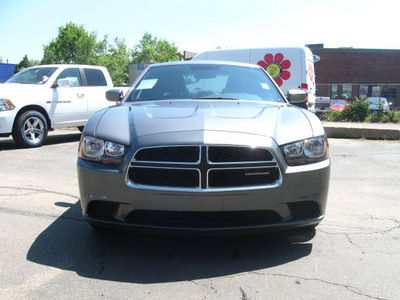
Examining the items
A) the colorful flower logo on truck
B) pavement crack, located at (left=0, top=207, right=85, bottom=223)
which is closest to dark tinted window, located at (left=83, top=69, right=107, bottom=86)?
the colorful flower logo on truck

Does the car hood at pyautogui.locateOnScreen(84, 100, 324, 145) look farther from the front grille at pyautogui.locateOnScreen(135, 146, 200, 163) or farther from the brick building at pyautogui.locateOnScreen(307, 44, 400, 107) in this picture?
the brick building at pyautogui.locateOnScreen(307, 44, 400, 107)

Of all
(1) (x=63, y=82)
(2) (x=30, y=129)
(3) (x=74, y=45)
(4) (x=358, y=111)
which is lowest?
(4) (x=358, y=111)

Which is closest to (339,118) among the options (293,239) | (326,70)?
(293,239)

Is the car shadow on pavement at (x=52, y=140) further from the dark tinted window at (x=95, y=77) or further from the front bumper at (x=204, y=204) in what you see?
the front bumper at (x=204, y=204)

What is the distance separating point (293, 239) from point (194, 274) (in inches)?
41.9

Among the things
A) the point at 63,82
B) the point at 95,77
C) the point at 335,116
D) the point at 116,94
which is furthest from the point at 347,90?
the point at 116,94

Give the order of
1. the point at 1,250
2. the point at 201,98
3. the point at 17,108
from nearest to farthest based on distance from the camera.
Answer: the point at 1,250, the point at 201,98, the point at 17,108

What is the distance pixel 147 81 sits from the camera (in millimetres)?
4496

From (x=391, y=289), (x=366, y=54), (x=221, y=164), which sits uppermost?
(x=366, y=54)

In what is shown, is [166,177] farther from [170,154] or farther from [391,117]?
[391,117]

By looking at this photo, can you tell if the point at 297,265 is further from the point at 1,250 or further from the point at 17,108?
the point at 17,108

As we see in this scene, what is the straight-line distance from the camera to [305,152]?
118 inches

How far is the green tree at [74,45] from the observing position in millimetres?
59719

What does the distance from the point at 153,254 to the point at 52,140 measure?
324 inches
